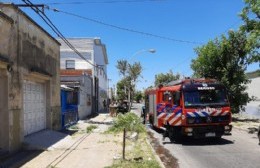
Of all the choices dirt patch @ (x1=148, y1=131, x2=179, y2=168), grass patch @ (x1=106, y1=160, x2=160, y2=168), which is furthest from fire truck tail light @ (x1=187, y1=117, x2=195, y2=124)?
grass patch @ (x1=106, y1=160, x2=160, y2=168)

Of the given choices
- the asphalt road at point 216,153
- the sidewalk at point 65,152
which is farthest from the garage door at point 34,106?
the asphalt road at point 216,153

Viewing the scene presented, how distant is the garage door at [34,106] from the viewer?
17.9 metres

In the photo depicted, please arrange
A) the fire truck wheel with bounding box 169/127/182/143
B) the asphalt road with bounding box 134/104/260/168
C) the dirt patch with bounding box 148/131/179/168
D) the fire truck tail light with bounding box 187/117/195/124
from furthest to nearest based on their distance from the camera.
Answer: the fire truck wheel with bounding box 169/127/182/143 < the fire truck tail light with bounding box 187/117/195/124 < the dirt patch with bounding box 148/131/179/168 < the asphalt road with bounding box 134/104/260/168

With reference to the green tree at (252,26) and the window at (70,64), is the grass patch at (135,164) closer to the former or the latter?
the green tree at (252,26)

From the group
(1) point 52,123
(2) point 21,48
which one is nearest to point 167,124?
(1) point 52,123

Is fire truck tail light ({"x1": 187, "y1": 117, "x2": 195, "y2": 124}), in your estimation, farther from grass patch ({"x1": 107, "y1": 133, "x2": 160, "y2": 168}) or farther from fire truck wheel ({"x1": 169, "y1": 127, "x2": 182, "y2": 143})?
grass patch ({"x1": 107, "y1": 133, "x2": 160, "y2": 168})

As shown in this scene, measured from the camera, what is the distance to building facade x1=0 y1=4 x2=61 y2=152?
14453 mm

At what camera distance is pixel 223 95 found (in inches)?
750

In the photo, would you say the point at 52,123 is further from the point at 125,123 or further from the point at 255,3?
the point at 255,3

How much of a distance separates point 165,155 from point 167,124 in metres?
4.81

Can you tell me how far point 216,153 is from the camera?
15250 millimetres

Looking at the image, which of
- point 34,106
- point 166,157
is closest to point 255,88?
point 34,106

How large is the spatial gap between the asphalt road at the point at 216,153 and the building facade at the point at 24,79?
547cm

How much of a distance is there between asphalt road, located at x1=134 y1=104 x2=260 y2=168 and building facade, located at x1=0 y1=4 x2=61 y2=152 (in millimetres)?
5469
